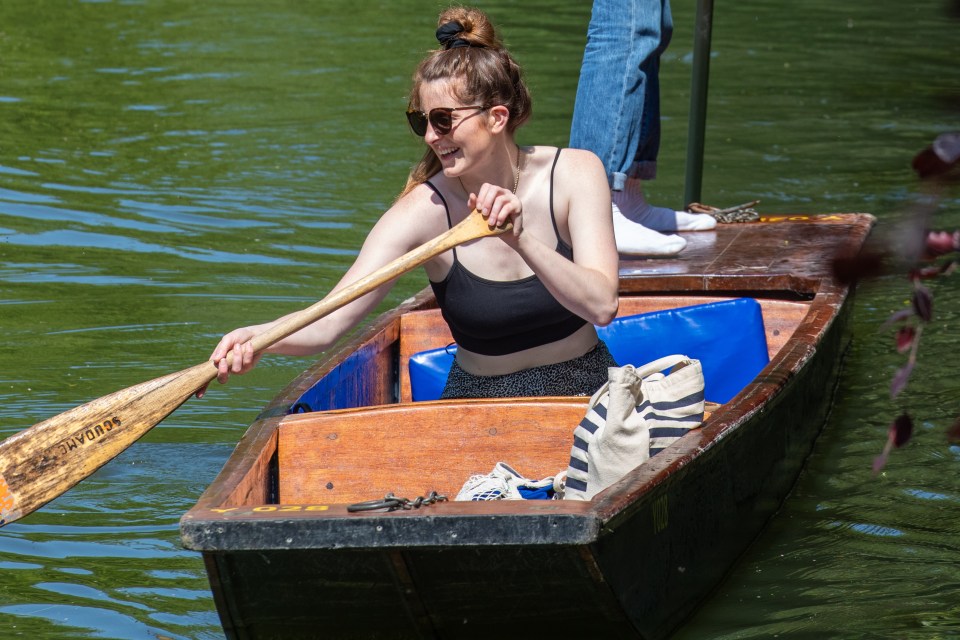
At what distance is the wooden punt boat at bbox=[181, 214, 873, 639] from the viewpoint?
7.93 feet

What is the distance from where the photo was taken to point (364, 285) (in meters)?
3.02

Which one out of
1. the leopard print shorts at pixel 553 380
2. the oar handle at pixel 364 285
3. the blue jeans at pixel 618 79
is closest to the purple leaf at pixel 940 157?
the oar handle at pixel 364 285

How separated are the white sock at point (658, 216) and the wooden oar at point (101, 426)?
6.49 feet

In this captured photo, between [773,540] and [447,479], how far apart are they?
37.0 inches

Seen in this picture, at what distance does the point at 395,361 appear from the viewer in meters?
4.10

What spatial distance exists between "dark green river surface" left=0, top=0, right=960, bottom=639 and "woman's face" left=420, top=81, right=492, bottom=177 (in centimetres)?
92

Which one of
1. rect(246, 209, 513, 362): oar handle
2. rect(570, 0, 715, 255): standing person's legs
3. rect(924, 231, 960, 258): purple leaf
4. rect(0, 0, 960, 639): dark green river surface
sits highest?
rect(924, 231, 960, 258): purple leaf

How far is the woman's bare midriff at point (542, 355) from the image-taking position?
3.40m

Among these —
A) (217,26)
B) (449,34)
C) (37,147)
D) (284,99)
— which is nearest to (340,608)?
(449,34)

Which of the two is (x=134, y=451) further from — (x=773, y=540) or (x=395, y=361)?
(x=773, y=540)

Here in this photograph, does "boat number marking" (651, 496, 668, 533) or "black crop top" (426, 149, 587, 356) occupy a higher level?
"black crop top" (426, 149, 587, 356)

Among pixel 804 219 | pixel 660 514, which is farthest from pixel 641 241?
pixel 660 514

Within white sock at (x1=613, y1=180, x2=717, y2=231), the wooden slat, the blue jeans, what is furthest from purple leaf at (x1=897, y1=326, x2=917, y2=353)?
white sock at (x1=613, y1=180, x2=717, y2=231)

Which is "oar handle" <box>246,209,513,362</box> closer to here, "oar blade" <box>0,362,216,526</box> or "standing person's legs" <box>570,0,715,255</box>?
"oar blade" <box>0,362,216,526</box>
